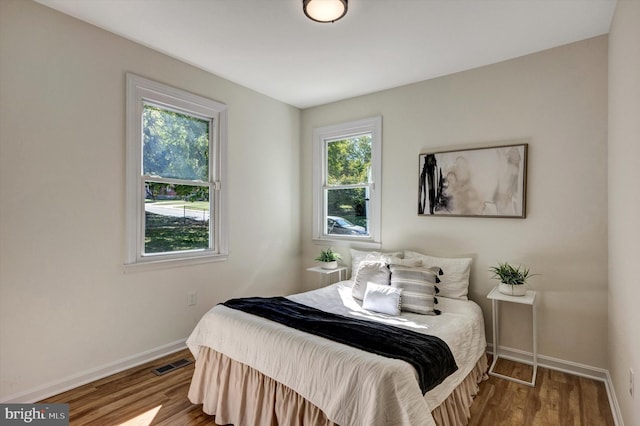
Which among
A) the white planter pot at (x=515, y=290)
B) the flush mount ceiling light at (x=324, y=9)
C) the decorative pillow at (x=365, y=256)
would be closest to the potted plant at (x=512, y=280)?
the white planter pot at (x=515, y=290)

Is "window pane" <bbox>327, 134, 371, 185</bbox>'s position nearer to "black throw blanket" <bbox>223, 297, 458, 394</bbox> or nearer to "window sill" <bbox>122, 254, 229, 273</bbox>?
"window sill" <bbox>122, 254, 229, 273</bbox>

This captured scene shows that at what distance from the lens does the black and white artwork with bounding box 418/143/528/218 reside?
2936 millimetres

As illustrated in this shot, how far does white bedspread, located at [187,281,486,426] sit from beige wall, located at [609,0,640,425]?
32.4 inches

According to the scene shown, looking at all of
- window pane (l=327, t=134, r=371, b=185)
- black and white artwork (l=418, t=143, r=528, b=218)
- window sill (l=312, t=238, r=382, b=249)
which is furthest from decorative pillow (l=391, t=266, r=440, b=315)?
window pane (l=327, t=134, r=371, b=185)

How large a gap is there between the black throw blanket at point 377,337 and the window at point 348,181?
1744 mm

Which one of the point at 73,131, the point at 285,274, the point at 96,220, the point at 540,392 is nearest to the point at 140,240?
the point at 96,220

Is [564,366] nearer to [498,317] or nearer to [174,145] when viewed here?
[498,317]

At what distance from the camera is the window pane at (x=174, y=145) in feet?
9.77

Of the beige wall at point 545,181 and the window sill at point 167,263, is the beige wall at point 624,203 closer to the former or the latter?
the beige wall at point 545,181

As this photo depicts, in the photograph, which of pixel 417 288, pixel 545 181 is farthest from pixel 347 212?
pixel 545 181

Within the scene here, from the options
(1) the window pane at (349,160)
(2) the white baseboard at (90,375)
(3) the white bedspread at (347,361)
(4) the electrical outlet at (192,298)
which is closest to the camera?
(3) the white bedspread at (347,361)

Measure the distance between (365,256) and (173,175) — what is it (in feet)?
6.91

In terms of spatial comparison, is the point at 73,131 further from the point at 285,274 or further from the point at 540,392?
the point at 540,392

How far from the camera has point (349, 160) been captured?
13.6 ft
